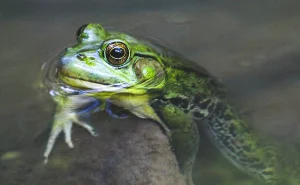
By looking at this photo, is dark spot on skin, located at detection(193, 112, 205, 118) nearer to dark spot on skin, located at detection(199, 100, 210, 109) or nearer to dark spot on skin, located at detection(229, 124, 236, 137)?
dark spot on skin, located at detection(199, 100, 210, 109)

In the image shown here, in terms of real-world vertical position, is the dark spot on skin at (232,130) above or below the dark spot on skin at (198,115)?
below

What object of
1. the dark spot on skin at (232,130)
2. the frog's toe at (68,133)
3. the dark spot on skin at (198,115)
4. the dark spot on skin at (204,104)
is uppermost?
the dark spot on skin at (204,104)

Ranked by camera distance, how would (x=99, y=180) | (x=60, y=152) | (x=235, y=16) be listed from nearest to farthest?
(x=99, y=180) → (x=60, y=152) → (x=235, y=16)

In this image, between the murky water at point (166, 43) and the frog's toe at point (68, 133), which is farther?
the frog's toe at point (68, 133)

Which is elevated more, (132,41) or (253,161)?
(132,41)

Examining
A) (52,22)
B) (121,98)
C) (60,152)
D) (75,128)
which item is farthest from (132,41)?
(52,22)

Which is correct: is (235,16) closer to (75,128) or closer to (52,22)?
(52,22)

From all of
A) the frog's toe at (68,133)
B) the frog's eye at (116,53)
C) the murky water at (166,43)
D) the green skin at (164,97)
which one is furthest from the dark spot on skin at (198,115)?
the frog's toe at (68,133)

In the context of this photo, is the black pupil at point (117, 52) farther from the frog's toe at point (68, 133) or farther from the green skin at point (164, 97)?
the frog's toe at point (68, 133)
